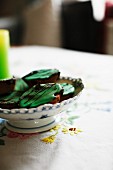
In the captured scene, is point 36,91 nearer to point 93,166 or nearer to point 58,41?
point 93,166

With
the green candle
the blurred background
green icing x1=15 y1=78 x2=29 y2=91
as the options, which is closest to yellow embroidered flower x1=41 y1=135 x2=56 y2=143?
green icing x1=15 y1=78 x2=29 y2=91

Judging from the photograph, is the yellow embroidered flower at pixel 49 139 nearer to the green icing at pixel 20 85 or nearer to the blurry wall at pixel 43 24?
the green icing at pixel 20 85

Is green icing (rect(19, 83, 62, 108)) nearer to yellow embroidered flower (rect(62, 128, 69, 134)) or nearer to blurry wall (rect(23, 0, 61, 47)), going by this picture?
yellow embroidered flower (rect(62, 128, 69, 134))

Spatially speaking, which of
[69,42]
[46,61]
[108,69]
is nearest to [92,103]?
[108,69]

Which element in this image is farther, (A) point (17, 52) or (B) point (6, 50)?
(A) point (17, 52)

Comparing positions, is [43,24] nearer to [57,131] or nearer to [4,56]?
[4,56]

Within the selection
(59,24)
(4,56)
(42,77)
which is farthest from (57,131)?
(59,24)

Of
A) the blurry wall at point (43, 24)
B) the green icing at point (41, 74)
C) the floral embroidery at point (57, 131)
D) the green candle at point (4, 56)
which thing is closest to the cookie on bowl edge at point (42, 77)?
the green icing at point (41, 74)
